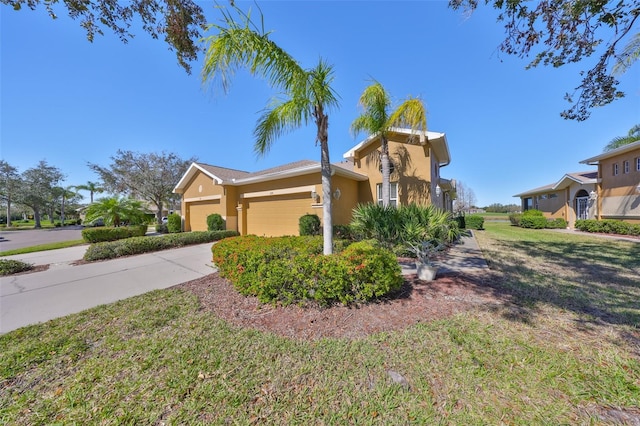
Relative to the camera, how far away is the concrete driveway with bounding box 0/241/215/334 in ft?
14.4

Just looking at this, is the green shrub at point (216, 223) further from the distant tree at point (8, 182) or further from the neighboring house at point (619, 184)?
the distant tree at point (8, 182)

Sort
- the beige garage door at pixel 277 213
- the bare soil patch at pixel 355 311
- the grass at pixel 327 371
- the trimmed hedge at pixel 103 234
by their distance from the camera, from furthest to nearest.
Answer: the trimmed hedge at pixel 103 234 → the beige garage door at pixel 277 213 → the bare soil patch at pixel 355 311 → the grass at pixel 327 371

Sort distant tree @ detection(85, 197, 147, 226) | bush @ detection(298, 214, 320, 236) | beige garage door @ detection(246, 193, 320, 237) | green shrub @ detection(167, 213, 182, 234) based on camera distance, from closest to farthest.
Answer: bush @ detection(298, 214, 320, 236) < beige garage door @ detection(246, 193, 320, 237) < distant tree @ detection(85, 197, 147, 226) < green shrub @ detection(167, 213, 182, 234)

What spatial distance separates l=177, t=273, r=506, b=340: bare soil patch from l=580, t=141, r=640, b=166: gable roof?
1891cm

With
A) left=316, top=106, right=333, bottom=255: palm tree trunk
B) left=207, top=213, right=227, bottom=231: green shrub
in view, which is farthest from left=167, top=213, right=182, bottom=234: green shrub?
left=316, top=106, right=333, bottom=255: palm tree trunk

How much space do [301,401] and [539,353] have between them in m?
3.05

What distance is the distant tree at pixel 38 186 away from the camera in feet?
101

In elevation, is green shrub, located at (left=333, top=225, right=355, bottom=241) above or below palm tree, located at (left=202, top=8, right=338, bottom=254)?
below

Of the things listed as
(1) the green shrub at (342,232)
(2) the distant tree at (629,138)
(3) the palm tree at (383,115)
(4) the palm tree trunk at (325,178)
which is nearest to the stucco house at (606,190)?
(2) the distant tree at (629,138)

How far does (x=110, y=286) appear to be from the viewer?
568 centimetres

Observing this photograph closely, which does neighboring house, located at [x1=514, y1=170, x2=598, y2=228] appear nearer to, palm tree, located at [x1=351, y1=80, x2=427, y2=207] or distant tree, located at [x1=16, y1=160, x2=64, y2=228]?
palm tree, located at [x1=351, y1=80, x2=427, y2=207]

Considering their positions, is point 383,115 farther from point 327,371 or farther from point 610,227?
point 610,227

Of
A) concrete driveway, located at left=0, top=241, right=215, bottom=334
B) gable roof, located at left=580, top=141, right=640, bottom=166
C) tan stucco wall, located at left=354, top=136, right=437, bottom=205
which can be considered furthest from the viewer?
gable roof, located at left=580, top=141, right=640, bottom=166

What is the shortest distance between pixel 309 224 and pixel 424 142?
21.9ft
